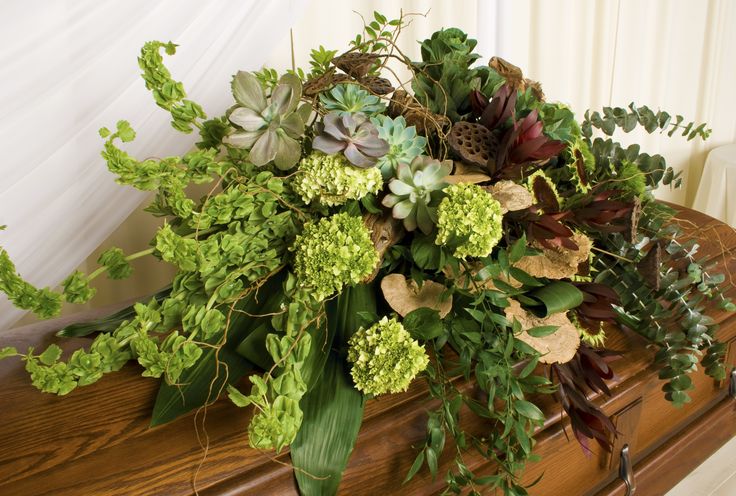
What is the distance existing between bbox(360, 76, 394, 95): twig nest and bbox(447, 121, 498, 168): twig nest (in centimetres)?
10

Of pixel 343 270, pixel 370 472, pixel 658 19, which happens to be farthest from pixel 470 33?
pixel 370 472

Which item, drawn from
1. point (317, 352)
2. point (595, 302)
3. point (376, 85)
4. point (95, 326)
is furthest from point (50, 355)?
point (595, 302)

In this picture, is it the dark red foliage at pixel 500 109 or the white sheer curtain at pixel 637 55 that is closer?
the dark red foliage at pixel 500 109

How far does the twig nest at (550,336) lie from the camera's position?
64cm

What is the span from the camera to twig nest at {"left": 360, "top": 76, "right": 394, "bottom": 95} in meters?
0.74

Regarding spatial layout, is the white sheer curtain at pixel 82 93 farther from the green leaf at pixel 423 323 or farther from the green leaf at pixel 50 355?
the green leaf at pixel 423 323

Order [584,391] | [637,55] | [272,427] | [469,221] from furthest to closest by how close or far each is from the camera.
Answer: [637,55], [584,391], [469,221], [272,427]

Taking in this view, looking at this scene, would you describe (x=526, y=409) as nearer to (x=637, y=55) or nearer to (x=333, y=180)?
(x=333, y=180)

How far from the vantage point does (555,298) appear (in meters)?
0.64

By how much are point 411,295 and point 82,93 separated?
478 millimetres

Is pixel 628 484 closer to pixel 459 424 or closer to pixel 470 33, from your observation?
pixel 459 424

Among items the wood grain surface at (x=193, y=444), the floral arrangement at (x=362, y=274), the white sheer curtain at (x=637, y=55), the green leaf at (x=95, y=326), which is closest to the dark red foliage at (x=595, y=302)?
the floral arrangement at (x=362, y=274)

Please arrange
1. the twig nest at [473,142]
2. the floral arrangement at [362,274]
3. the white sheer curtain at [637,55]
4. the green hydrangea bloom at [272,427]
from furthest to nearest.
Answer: the white sheer curtain at [637,55] < the twig nest at [473,142] < the floral arrangement at [362,274] < the green hydrangea bloom at [272,427]

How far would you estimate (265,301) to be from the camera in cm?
68
